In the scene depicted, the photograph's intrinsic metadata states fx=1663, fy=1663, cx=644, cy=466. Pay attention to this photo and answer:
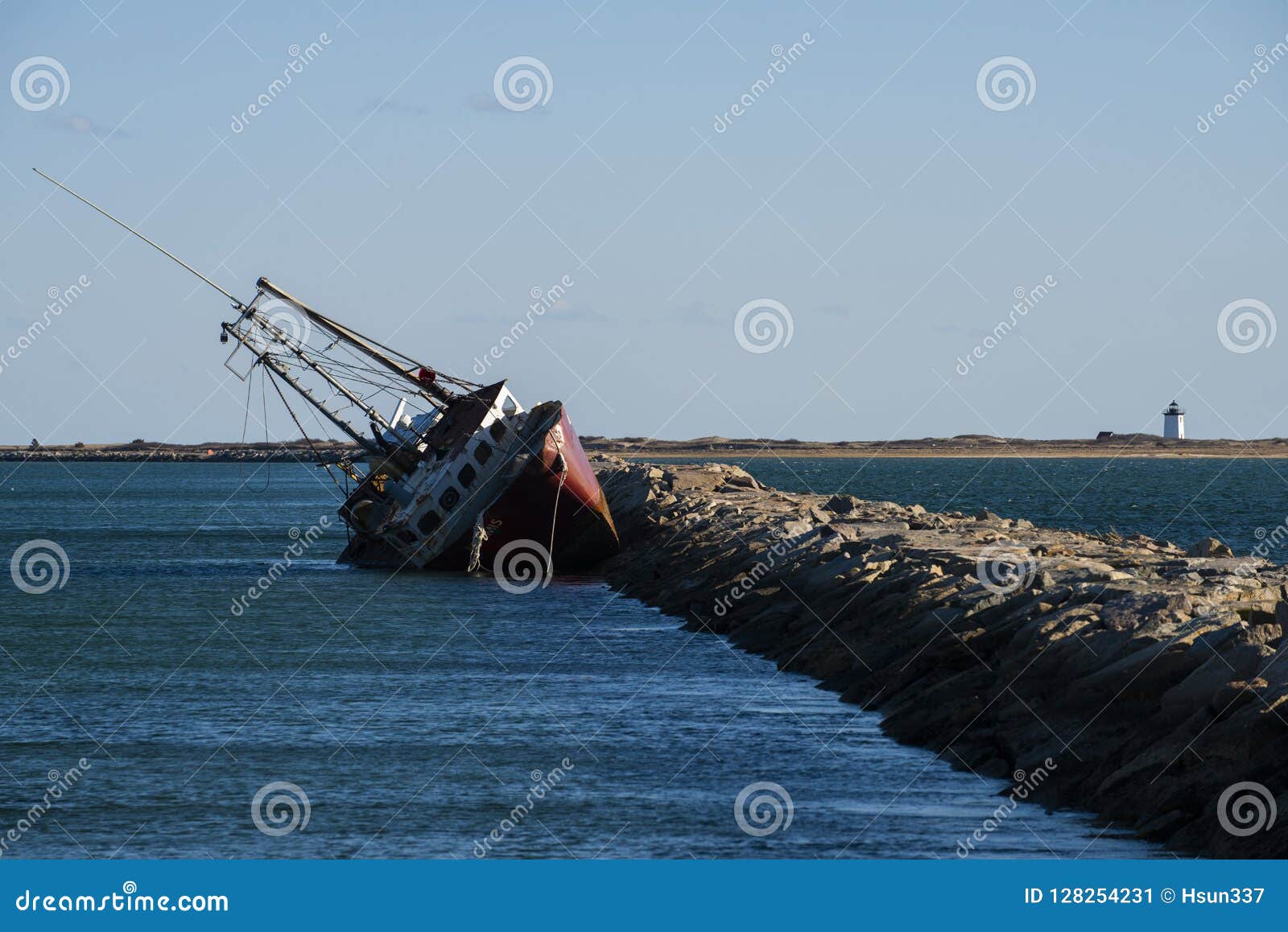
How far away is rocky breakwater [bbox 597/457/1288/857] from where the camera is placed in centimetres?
1538

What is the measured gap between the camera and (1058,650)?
19641mm

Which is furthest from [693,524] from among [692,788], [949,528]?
[692,788]

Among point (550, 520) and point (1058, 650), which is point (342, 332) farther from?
point (1058, 650)

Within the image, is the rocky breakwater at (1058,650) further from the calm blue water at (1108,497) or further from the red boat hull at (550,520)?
the calm blue water at (1108,497)

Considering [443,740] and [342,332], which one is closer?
[443,740]

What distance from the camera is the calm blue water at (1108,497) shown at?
6162cm

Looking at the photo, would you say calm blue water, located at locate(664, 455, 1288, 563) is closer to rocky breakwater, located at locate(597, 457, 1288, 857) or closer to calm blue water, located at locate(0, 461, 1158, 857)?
rocky breakwater, located at locate(597, 457, 1288, 857)

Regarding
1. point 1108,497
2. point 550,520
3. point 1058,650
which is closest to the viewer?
point 1058,650

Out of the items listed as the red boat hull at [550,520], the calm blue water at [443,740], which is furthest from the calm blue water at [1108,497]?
the calm blue water at [443,740]

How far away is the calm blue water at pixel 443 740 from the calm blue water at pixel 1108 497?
76.8 feet

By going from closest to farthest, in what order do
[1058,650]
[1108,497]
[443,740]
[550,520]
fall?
[1058,650] < [443,740] < [550,520] < [1108,497]

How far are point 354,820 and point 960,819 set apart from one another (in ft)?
20.2

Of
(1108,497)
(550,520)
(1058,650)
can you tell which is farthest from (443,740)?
(1108,497)

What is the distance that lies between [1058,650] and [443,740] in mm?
7814
